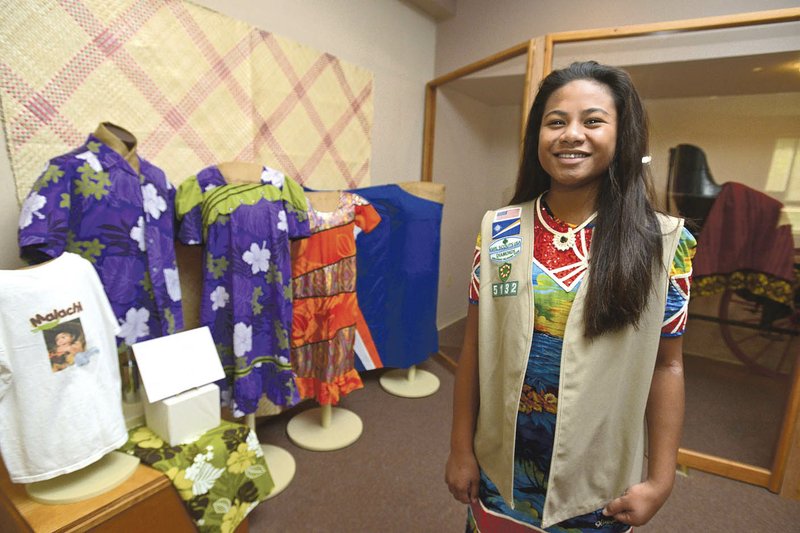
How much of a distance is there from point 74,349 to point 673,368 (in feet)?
4.75

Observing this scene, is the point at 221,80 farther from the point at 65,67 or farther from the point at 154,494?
the point at 154,494

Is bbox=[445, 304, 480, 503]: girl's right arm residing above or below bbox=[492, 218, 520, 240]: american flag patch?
below

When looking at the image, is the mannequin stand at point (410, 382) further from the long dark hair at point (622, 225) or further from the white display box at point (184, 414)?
the long dark hair at point (622, 225)

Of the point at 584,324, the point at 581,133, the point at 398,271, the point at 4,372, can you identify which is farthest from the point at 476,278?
the point at 398,271

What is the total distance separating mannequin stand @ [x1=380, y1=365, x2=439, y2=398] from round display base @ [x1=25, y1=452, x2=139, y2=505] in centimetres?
166

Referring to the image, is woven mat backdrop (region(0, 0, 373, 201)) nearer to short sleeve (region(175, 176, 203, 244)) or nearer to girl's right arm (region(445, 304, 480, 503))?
short sleeve (region(175, 176, 203, 244))

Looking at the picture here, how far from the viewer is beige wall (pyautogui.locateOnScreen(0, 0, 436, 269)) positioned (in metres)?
2.17

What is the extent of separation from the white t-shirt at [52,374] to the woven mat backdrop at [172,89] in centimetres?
56

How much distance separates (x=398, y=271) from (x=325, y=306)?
663 millimetres

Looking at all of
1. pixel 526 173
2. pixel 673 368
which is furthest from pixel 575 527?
pixel 526 173

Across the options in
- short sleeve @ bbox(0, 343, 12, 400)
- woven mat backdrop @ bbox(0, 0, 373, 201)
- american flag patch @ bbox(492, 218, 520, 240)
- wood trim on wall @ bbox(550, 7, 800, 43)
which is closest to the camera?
american flag patch @ bbox(492, 218, 520, 240)

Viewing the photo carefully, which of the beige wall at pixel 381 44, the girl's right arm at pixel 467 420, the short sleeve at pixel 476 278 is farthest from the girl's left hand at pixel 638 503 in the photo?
the beige wall at pixel 381 44

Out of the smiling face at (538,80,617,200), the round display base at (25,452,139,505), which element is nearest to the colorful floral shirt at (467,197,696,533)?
the smiling face at (538,80,617,200)

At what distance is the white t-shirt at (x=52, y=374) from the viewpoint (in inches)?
41.7
